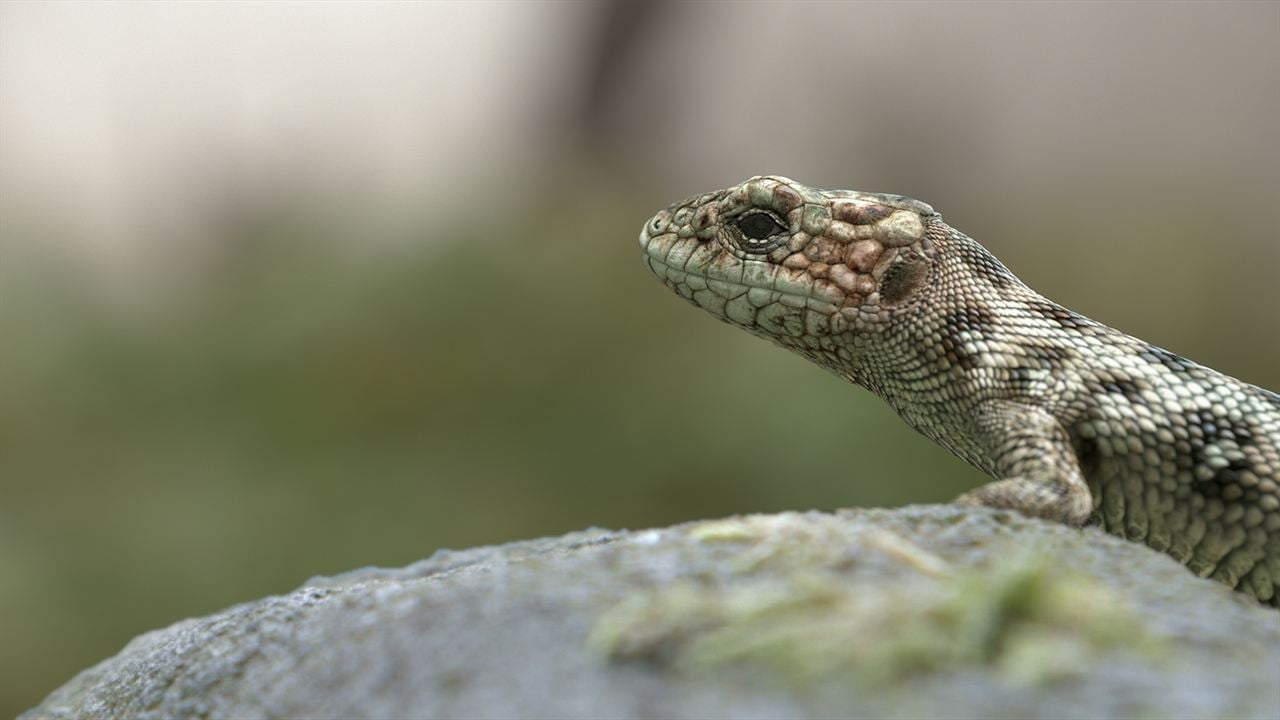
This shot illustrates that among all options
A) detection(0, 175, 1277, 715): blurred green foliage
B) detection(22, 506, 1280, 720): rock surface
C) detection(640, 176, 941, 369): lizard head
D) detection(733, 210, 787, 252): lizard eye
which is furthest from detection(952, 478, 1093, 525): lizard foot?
detection(0, 175, 1277, 715): blurred green foliage

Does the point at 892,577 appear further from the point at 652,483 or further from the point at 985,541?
the point at 652,483

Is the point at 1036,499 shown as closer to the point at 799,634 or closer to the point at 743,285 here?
the point at 799,634

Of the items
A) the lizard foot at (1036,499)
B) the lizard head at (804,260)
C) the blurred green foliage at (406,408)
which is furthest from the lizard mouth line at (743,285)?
the blurred green foliage at (406,408)

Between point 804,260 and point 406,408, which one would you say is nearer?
point 804,260

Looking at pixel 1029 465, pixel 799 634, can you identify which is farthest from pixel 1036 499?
pixel 799 634

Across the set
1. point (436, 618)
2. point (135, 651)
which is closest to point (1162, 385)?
point (436, 618)

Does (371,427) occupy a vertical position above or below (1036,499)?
below

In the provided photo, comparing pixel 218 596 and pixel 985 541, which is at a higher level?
pixel 985 541
